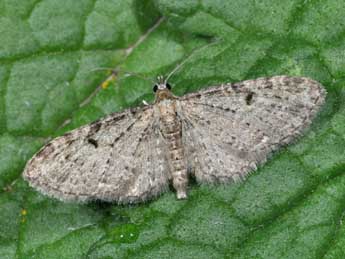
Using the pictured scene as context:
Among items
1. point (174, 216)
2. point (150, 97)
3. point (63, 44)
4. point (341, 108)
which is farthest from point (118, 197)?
point (341, 108)

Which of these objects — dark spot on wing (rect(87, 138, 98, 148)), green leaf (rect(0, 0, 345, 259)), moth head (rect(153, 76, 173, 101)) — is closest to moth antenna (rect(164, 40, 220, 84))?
green leaf (rect(0, 0, 345, 259))

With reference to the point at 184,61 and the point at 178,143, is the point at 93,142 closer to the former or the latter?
the point at 178,143

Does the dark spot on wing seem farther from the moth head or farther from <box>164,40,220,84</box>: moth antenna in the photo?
<box>164,40,220,84</box>: moth antenna

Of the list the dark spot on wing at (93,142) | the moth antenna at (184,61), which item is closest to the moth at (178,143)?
the dark spot on wing at (93,142)

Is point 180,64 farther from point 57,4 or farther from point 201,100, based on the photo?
point 57,4

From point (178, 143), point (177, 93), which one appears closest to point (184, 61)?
point (177, 93)

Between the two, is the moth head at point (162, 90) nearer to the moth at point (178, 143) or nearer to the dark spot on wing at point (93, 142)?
the moth at point (178, 143)
